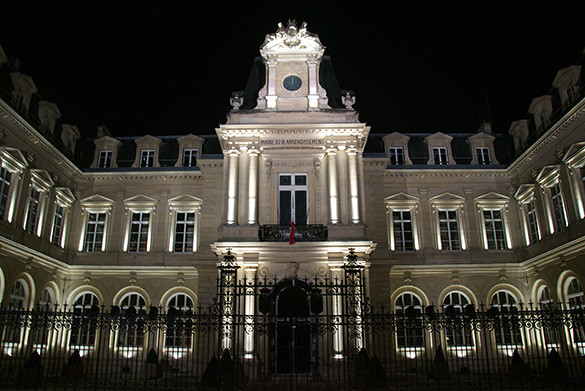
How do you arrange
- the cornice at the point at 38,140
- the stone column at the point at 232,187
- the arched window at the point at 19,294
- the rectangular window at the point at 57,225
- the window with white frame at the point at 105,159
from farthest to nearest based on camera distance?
the window with white frame at the point at 105,159 < the rectangular window at the point at 57,225 < the stone column at the point at 232,187 < the arched window at the point at 19,294 < the cornice at the point at 38,140

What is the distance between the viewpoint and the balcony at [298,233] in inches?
734

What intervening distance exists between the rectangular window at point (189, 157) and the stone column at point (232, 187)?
5673 millimetres

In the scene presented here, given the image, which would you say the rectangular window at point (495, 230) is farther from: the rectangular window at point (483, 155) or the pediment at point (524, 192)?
the rectangular window at point (483, 155)

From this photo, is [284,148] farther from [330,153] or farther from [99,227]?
[99,227]

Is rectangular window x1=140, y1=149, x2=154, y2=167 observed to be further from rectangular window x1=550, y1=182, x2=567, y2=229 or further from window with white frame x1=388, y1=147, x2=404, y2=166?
rectangular window x1=550, y1=182, x2=567, y2=229

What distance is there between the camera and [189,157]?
2536 centimetres

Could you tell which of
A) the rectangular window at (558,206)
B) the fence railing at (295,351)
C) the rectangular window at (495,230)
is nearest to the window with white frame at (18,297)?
the fence railing at (295,351)

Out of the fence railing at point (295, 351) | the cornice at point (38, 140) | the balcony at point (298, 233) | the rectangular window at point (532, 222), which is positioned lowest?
the fence railing at point (295, 351)

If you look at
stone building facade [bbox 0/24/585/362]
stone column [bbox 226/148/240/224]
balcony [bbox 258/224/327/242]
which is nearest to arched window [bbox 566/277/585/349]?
stone building facade [bbox 0/24/585/362]

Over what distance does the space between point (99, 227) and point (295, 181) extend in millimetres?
10675

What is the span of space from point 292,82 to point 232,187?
18.7 ft

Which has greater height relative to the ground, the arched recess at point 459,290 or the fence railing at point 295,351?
the arched recess at point 459,290

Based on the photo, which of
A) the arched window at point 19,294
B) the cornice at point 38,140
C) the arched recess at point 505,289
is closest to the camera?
the cornice at point 38,140

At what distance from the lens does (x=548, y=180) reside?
19891 mm
